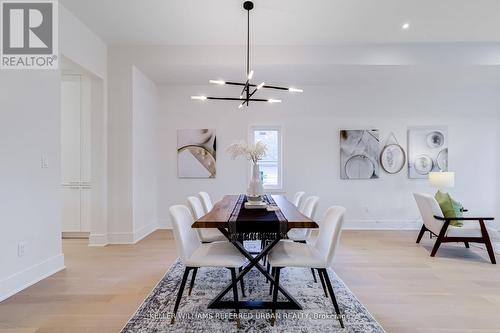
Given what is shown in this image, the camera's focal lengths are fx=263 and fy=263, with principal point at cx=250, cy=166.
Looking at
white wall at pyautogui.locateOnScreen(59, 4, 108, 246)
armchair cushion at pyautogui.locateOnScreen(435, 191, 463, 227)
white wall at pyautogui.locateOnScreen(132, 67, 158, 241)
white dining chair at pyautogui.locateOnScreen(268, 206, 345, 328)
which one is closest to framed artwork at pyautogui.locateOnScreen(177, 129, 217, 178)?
white wall at pyautogui.locateOnScreen(132, 67, 158, 241)

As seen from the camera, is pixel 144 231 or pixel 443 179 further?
pixel 144 231

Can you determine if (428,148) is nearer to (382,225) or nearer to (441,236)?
(382,225)

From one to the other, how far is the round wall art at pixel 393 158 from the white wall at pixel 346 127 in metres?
0.14

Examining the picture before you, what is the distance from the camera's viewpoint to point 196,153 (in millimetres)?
4988

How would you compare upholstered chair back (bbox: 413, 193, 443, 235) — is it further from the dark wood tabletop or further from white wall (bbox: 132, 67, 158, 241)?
white wall (bbox: 132, 67, 158, 241)

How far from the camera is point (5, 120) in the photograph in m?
2.35

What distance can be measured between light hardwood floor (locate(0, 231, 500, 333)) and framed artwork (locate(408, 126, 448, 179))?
5.30ft

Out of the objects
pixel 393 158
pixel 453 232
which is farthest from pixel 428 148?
pixel 453 232

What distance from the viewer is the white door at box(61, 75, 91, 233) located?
4.09 metres

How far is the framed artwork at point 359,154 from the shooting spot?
493 cm

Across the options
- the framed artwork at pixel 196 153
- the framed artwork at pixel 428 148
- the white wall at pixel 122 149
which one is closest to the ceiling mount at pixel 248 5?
the white wall at pixel 122 149

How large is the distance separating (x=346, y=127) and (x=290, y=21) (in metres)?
2.41

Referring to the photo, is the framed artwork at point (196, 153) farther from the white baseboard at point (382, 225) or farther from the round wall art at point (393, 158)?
the round wall art at point (393, 158)

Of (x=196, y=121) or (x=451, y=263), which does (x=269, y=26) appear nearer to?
(x=196, y=121)
